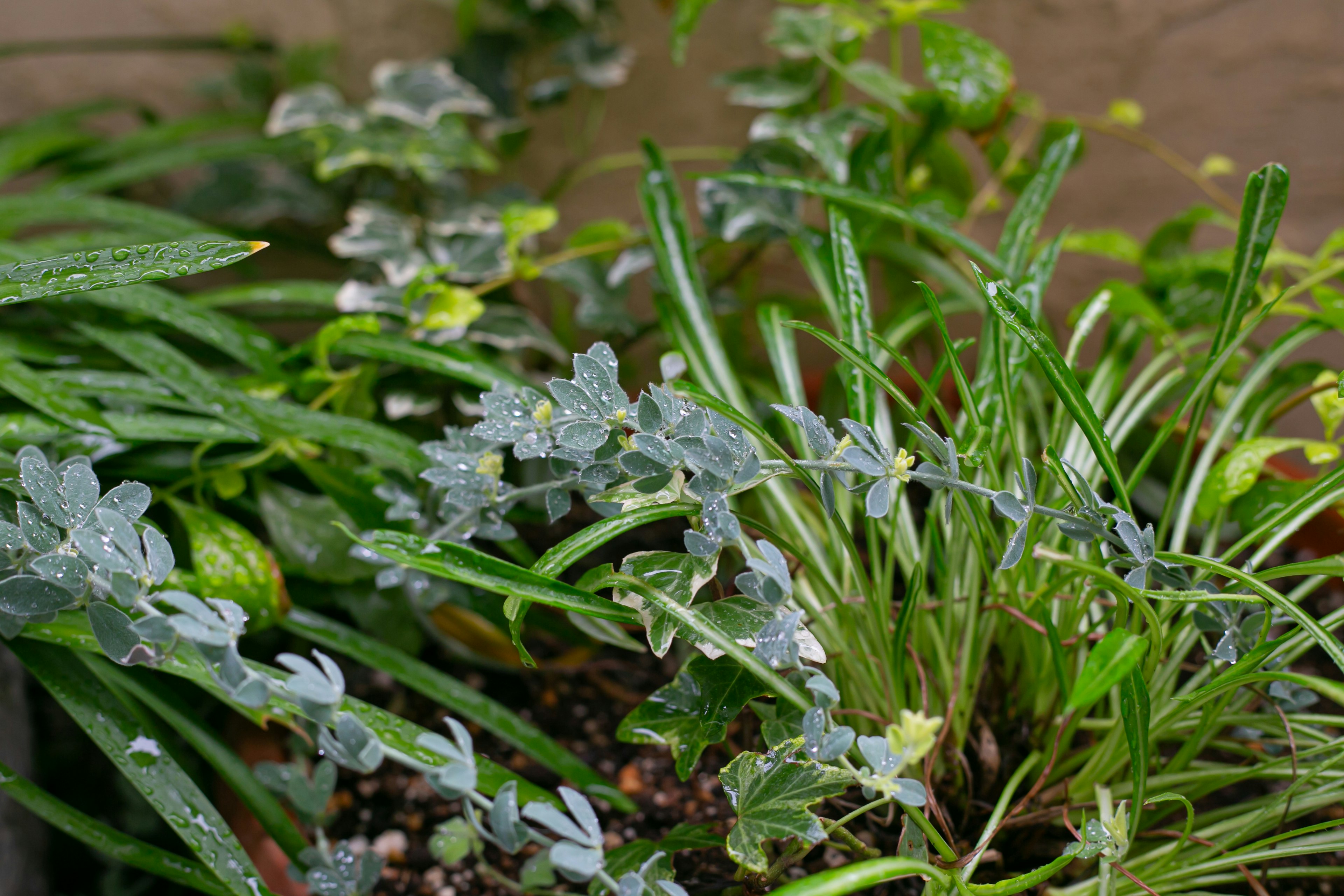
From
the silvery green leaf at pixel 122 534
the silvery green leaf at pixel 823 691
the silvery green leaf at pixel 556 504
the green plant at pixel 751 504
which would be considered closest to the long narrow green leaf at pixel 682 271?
the green plant at pixel 751 504

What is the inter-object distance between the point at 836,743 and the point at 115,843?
519 millimetres

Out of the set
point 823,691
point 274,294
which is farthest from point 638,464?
point 274,294

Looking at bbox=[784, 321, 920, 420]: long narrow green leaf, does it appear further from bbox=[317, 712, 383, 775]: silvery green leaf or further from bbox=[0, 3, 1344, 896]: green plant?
bbox=[317, 712, 383, 775]: silvery green leaf

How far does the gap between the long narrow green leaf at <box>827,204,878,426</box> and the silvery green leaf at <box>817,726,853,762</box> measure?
24cm

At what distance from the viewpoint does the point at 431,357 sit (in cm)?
73

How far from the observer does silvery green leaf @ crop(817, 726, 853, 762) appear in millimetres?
406

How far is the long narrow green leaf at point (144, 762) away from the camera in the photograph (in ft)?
1.78

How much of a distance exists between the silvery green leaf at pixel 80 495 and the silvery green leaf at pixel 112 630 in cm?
5

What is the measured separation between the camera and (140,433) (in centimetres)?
65

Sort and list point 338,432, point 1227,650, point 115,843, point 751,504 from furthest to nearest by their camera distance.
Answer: point 751,504 < point 338,432 < point 115,843 < point 1227,650

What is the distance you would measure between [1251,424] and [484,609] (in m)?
0.69

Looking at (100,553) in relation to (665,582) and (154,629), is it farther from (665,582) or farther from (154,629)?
(665,582)

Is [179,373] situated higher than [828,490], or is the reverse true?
[828,490]

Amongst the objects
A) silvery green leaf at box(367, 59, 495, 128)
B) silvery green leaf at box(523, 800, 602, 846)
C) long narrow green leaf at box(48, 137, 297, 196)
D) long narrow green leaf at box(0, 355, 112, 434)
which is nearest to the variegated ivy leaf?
silvery green leaf at box(523, 800, 602, 846)
